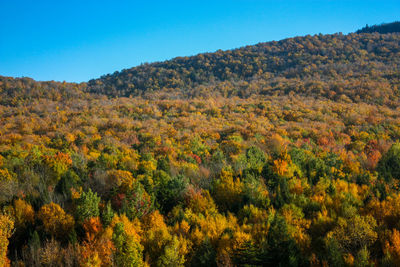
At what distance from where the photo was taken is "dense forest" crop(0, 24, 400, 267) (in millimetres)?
4984

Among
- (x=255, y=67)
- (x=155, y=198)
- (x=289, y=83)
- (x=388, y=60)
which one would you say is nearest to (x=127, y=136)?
(x=155, y=198)

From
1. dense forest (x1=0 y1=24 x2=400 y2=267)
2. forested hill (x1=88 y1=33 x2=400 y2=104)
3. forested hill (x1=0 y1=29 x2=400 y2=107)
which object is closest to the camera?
dense forest (x1=0 y1=24 x2=400 y2=267)

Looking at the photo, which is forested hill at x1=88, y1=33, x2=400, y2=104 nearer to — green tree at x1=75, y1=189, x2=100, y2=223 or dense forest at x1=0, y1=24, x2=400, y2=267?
dense forest at x1=0, y1=24, x2=400, y2=267

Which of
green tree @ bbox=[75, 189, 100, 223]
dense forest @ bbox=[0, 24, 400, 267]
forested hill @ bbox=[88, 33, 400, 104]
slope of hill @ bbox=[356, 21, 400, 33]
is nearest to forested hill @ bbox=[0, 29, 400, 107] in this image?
forested hill @ bbox=[88, 33, 400, 104]

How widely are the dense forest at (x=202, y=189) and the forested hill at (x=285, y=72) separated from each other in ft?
26.0

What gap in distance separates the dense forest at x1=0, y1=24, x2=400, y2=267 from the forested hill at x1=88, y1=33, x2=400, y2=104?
7.91 meters

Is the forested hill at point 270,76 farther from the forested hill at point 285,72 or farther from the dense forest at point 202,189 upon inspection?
the dense forest at point 202,189

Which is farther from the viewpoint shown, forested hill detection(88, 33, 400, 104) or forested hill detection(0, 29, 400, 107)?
forested hill detection(88, 33, 400, 104)

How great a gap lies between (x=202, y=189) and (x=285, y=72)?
43.0 metres

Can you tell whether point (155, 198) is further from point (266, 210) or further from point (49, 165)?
point (49, 165)

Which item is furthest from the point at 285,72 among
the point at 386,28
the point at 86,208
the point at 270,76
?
the point at 386,28

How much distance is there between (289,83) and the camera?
37656 millimetres

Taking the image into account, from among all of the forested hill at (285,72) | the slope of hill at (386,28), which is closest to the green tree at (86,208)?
the forested hill at (285,72)

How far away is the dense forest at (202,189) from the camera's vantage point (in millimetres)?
4984
